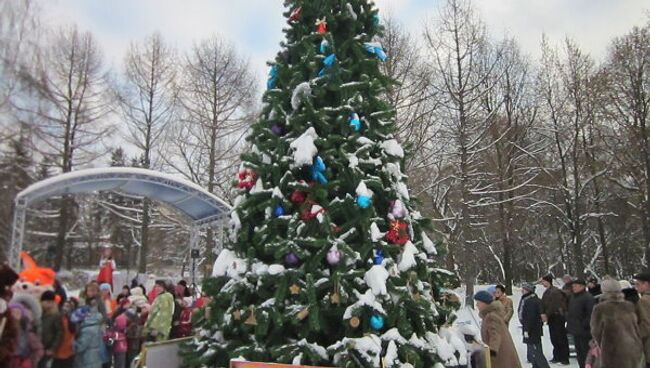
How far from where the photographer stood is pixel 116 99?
74.4ft

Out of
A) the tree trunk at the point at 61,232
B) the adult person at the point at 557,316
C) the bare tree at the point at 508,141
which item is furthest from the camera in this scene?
the bare tree at the point at 508,141

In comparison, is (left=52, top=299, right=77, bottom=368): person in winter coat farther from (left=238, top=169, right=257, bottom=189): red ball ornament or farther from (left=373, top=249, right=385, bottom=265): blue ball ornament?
(left=373, top=249, right=385, bottom=265): blue ball ornament

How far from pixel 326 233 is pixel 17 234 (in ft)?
25.7

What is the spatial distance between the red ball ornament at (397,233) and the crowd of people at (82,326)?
158 inches

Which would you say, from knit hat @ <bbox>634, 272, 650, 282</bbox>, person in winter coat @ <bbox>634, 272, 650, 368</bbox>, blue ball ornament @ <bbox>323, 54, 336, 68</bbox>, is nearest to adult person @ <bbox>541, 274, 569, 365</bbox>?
knit hat @ <bbox>634, 272, 650, 282</bbox>

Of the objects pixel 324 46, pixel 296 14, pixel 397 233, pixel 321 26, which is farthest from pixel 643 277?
pixel 296 14

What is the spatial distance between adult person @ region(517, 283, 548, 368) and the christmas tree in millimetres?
4268

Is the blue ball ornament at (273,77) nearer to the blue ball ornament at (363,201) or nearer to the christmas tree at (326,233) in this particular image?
the christmas tree at (326,233)

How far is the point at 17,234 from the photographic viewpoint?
972 centimetres

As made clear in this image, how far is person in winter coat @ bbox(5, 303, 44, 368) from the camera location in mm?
6312

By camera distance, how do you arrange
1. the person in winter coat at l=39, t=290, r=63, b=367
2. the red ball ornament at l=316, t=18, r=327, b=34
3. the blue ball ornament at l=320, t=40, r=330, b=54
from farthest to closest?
the person in winter coat at l=39, t=290, r=63, b=367, the red ball ornament at l=316, t=18, r=327, b=34, the blue ball ornament at l=320, t=40, r=330, b=54

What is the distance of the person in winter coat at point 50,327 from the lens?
6.90 m

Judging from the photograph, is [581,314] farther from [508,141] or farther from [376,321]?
[508,141]

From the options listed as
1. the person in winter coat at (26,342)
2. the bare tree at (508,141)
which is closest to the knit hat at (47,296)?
the person in winter coat at (26,342)
